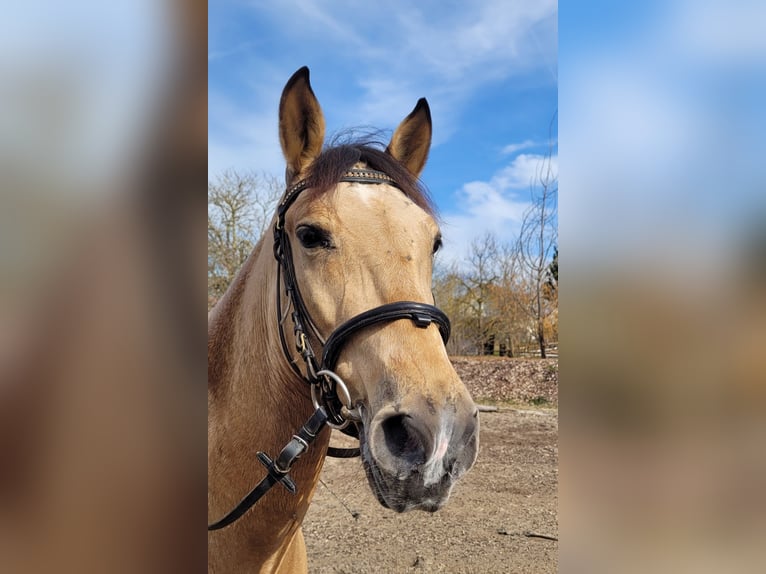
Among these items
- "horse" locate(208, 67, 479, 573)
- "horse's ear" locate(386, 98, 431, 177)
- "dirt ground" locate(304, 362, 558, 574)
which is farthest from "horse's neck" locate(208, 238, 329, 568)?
"dirt ground" locate(304, 362, 558, 574)

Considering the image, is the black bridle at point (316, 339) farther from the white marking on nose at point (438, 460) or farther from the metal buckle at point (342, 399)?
the white marking on nose at point (438, 460)

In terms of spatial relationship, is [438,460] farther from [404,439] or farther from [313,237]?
[313,237]

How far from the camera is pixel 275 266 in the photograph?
59.3 inches

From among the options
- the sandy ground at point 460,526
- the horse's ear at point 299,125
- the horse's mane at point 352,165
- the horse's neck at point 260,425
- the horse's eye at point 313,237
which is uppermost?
the horse's ear at point 299,125

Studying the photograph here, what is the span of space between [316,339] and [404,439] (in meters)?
0.42

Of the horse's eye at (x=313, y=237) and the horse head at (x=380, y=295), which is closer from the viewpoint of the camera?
the horse head at (x=380, y=295)

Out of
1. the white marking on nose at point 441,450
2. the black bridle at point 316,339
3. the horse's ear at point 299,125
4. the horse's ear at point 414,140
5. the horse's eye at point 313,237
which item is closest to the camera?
the white marking on nose at point 441,450

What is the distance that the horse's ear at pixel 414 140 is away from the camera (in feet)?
5.89
